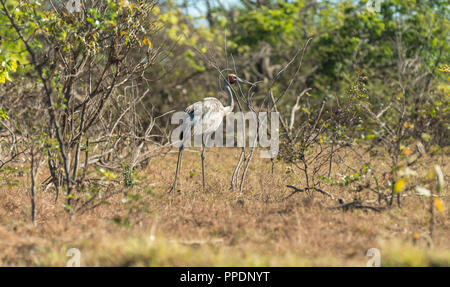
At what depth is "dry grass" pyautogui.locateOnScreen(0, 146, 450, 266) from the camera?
5.02 metres

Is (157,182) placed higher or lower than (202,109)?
lower

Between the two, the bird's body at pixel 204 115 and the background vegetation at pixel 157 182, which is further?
the bird's body at pixel 204 115

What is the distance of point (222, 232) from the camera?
5.98 meters

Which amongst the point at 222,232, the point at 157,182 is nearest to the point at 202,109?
the point at 157,182

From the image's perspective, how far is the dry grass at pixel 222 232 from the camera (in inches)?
198

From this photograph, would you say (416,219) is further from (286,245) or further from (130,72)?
(130,72)

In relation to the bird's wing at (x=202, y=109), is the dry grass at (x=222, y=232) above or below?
below

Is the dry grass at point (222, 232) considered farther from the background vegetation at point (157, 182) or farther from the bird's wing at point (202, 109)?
the bird's wing at point (202, 109)

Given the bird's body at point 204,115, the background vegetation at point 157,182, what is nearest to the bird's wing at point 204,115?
the bird's body at point 204,115

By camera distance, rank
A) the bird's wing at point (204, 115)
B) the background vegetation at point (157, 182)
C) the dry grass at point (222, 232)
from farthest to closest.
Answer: the bird's wing at point (204, 115) < the background vegetation at point (157, 182) < the dry grass at point (222, 232)

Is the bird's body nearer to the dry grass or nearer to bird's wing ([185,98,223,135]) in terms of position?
bird's wing ([185,98,223,135])

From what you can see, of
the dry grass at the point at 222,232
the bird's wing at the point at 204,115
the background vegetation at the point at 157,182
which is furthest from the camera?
the bird's wing at the point at 204,115

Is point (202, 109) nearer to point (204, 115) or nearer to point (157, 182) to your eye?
point (204, 115)

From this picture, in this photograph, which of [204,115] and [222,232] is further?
[204,115]
